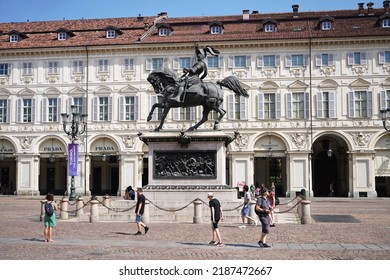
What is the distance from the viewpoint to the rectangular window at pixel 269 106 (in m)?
49.4

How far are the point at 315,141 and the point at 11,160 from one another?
3127 cm

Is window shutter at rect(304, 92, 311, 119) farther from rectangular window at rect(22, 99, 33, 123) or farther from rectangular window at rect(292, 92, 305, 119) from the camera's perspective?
rectangular window at rect(22, 99, 33, 123)

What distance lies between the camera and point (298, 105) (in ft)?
161

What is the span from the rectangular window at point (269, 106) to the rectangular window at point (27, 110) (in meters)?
22.6

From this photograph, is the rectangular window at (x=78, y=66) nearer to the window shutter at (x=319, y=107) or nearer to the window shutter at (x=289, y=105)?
the window shutter at (x=289, y=105)

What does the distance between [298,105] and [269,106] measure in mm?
2630

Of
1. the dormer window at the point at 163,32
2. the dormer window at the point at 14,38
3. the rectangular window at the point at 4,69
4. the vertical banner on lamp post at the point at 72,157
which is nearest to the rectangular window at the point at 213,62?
the dormer window at the point at 163,32

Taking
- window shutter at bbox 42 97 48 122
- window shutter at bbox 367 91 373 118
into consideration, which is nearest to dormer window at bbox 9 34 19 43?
window shutter at bbox 42 97 48 122

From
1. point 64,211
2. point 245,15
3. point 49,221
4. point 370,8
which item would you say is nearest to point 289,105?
point 245,15

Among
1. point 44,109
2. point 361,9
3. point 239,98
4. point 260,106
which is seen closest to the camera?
point 260,106

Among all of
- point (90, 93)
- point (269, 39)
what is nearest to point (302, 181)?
point (269, 39)

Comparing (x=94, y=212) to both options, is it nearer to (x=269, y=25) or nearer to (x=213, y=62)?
(x=213, y=62)

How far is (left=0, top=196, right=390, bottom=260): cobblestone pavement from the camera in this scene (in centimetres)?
1346

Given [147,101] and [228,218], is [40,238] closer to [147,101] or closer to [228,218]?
[228,218]
